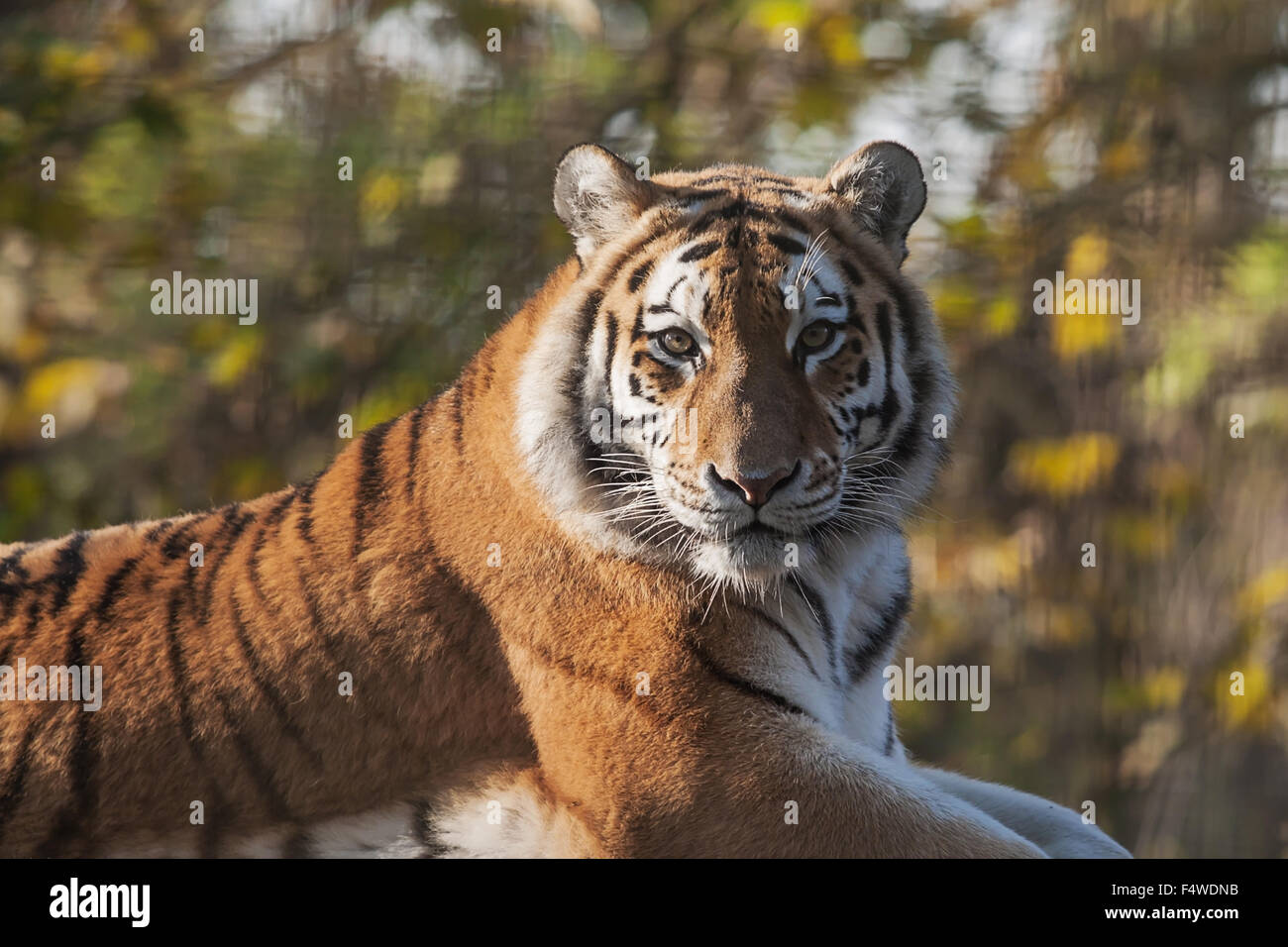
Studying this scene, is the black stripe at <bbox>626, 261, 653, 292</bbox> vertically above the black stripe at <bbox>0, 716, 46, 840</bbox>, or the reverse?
the black stripe at <bbox>626, 261, 653, 292</bbox>

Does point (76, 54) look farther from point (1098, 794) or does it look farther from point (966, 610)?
point (1098, 794)

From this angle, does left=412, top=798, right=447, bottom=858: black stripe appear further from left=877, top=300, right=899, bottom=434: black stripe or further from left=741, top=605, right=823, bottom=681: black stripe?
left=877, top=300, right=899, bottom=434: black stripe

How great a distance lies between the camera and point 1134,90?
6785 mm

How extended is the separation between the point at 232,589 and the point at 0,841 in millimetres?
598

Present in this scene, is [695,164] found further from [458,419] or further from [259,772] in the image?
[259,772]

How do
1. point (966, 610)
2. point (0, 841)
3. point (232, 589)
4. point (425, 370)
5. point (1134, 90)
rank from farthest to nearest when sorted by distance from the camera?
point (966, 610) < point (1134, 90) < point (425, 370) < point (232, 589) < point (0, 841)

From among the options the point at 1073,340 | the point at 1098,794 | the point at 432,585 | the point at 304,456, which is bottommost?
the point at 1098,794

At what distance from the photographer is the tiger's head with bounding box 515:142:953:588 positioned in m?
2.38

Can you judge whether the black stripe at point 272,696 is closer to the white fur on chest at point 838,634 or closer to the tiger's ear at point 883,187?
the white fur on chest at point 838,634

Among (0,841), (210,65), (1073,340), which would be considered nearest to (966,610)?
(1073,340)

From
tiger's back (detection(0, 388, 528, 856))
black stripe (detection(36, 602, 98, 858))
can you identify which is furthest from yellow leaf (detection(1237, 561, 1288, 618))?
black stripe (detection(36, 602, 98, 858))

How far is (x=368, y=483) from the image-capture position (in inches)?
107

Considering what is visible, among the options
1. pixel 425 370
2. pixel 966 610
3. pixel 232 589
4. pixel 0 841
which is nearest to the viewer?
pixel 0 841

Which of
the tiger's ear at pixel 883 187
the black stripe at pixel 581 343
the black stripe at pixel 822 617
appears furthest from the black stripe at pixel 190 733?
the tiger's ear at pixel 883 187
